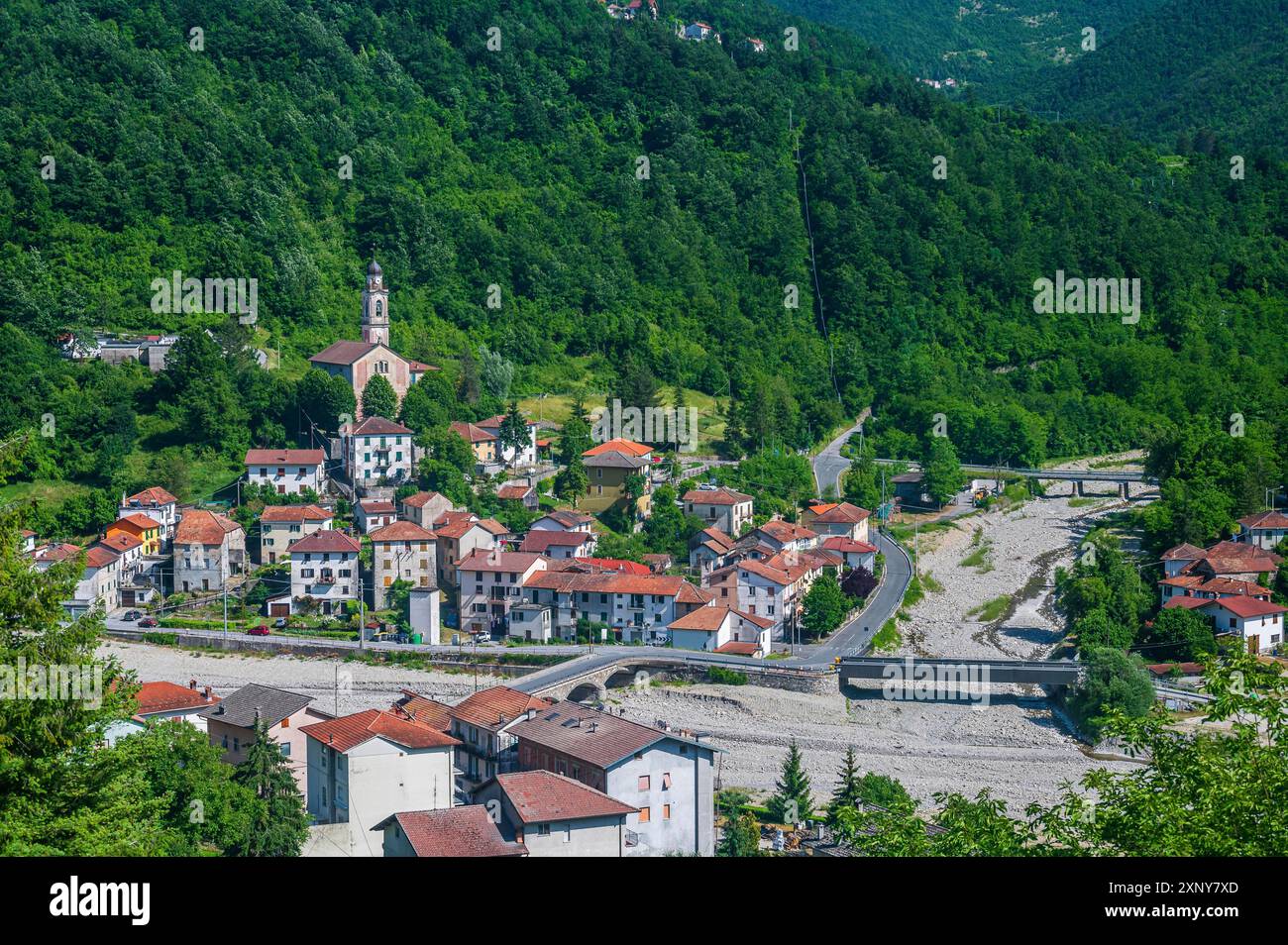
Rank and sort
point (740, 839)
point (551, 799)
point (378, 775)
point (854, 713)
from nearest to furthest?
1. point (551, 799)
2. point (740, 839)
3. point (378, 775)
4. point (854, 713)

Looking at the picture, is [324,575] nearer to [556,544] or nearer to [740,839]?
[556,544]

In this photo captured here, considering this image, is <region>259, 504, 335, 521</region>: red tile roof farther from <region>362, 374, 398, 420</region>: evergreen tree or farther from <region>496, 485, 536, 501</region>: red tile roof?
<region>362, 374, 398, 420</region>: evergreen tree

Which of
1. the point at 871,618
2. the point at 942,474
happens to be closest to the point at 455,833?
the point at 871,618

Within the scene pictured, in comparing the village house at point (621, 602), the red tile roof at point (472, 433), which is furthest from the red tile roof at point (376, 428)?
the village house at point (621, 602)

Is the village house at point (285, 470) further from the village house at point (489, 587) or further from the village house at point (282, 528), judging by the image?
the village house at point (489, 587)

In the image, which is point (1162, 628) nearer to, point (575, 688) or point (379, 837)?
point (575, 688)
